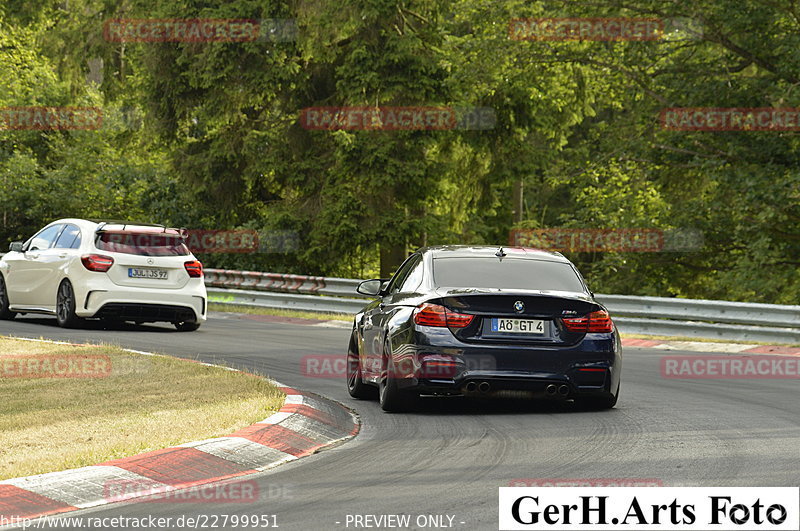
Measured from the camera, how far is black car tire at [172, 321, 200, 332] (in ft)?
64.5

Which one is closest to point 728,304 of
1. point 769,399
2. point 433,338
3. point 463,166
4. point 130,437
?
point 769,399

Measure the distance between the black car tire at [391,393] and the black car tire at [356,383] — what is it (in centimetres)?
88

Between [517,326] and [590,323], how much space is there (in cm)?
64

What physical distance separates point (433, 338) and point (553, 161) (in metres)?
28.2

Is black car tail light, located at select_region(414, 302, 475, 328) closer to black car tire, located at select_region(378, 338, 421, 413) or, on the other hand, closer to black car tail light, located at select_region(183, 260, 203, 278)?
black car tire, located at select_region(378, 338, 421, 413)

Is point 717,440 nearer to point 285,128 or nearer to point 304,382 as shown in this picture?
point 304,382

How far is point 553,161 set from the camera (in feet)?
124

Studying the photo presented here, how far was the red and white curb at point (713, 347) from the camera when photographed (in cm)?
1856

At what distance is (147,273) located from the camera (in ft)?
60.3

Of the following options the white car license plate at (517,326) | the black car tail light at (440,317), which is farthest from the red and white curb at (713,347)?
the black car tail light at (440,317)

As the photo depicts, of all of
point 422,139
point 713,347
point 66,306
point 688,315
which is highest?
point 422,139

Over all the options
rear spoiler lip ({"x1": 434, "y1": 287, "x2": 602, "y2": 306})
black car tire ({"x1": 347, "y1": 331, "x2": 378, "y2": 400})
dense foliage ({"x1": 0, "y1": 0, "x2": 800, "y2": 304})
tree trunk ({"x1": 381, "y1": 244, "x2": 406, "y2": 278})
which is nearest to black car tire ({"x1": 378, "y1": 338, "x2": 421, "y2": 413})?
rear spoiler lip ({"x1": 434, "y1": 287, "x2": 602, "y2": 306})

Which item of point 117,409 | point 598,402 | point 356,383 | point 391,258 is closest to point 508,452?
point 598,402

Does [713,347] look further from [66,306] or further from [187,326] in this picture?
[66,306]
